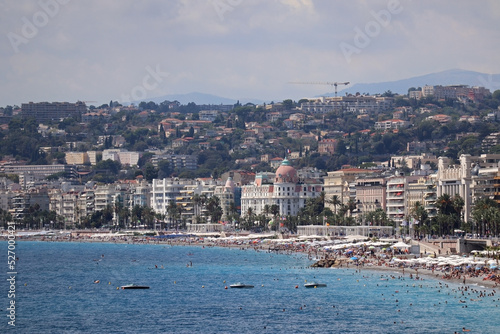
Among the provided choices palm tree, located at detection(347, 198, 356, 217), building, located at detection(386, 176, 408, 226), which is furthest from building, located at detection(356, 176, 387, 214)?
building, located at detection(386, 176, 408, 226)

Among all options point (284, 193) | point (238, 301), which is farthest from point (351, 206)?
point (238, 301)

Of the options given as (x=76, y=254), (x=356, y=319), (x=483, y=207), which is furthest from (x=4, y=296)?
(x=76, y=254)

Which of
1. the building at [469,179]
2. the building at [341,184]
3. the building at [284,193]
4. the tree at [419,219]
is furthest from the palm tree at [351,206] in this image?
the tree at [419,219]

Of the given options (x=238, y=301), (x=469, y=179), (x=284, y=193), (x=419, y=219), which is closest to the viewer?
(x=238, y=301)

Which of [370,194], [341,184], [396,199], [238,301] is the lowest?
[238,301]

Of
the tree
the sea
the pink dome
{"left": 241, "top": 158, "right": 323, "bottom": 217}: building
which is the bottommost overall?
the sea

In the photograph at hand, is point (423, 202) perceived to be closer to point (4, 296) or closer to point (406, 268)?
point (406, 268)

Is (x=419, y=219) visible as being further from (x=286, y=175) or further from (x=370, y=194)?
(x=286, y=175)

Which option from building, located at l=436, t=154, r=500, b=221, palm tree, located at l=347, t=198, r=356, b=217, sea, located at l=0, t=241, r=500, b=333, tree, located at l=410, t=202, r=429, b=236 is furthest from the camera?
palm tree, located at l=347, t=198, r=356, b=217

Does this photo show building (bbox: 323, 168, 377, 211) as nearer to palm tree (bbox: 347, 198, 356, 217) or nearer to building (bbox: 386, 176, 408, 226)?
palm tree (bbox: 347, 198, 356, 217)
